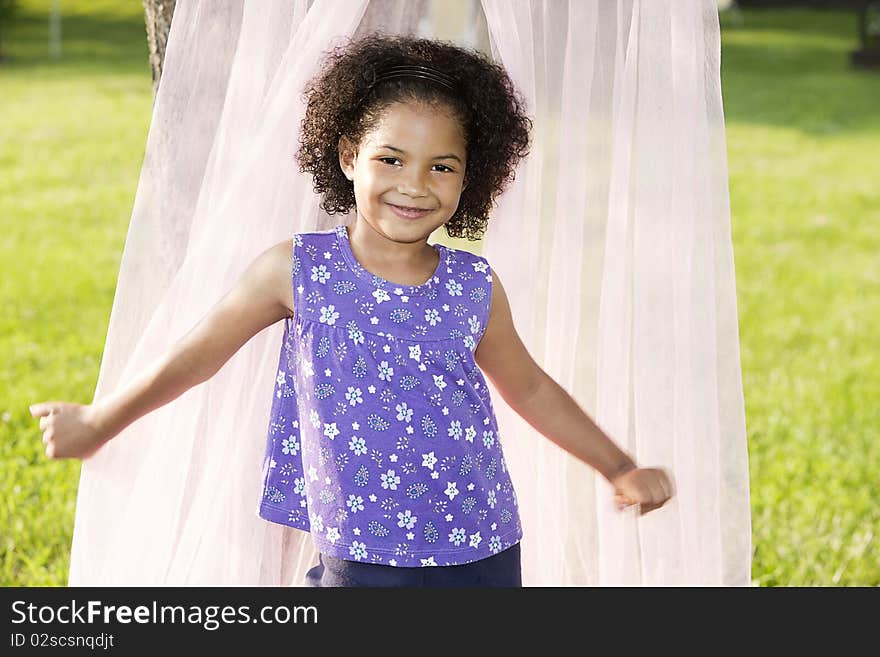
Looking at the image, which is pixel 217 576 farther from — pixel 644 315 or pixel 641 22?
pixel 641 22

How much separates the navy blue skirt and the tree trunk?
3.83ft

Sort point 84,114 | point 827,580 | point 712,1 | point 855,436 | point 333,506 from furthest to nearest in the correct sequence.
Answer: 1. point 84,114
2. point 855,436
3. point 827,580
4. point 712,1
5. point 333,506

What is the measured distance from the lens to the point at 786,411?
4785mm

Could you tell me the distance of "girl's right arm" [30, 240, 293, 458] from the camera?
2176mm

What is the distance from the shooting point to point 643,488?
232cm

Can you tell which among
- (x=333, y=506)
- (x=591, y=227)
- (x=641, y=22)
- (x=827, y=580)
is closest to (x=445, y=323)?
(x=333, y=506)

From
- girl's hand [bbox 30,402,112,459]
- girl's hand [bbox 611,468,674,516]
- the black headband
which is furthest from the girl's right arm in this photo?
girl's hand [bbox 611,468,674,516]

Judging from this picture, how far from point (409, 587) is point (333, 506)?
0.20 meters

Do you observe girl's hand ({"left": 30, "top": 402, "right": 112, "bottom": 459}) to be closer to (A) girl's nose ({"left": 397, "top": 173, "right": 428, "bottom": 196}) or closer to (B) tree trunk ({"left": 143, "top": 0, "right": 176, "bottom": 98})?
(A) girl's nose ({"left": 397, "top": 173, "right": 428, "bottom": 196})

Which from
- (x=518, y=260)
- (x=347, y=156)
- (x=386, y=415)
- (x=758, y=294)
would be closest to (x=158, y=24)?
(x=347, y=156)

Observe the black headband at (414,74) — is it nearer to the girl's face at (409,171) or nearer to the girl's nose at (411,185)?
the girl's face at (409,171)

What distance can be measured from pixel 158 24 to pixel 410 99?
86 cm

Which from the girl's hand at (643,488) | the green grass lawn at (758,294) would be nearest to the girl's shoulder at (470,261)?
the girl's hand at (643,488)

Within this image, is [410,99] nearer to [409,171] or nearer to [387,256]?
[409,171]
